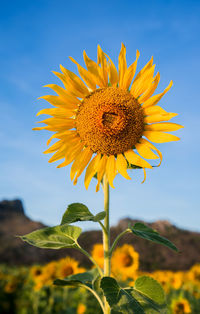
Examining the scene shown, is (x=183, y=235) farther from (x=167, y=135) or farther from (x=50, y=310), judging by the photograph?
(x=167, y=135)

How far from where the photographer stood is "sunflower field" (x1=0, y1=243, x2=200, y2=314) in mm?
5367

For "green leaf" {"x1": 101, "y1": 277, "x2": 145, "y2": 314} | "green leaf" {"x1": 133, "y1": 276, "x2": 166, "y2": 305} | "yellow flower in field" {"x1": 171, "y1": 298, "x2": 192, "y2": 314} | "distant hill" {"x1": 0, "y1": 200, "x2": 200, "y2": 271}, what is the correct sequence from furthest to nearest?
"distant hill" {"x1": 0, "y1": 200, "x2": 200, "y2": 271} < "yellow flower in field" {"x1": 171, "y1": 298, "x2": 192, "y2": 314} < "green leaf" {"x1": 133, "y1": 276, "x2": 166, "y2": 305} < "green leaf" {"x1": 101, "y1": 277, "x2": 145, "y2": 314}

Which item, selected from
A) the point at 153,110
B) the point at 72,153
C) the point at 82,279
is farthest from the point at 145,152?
the point at 82,279

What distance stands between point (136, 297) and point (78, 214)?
61 centimetres

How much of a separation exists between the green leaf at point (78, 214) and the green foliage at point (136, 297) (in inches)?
14.5

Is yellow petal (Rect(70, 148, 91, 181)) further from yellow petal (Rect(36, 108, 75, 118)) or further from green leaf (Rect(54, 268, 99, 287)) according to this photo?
green leaf (Rect(54, 268, 99, 287))

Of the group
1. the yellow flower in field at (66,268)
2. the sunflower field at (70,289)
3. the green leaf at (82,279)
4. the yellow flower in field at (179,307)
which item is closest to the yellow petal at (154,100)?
the green leaf at (82,279)

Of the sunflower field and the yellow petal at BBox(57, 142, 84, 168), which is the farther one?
the sunflower field

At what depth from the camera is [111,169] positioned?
2154mm

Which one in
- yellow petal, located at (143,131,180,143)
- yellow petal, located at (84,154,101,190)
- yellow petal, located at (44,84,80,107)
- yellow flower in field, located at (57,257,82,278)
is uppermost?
yellow petal, located at (44,84,80,107)

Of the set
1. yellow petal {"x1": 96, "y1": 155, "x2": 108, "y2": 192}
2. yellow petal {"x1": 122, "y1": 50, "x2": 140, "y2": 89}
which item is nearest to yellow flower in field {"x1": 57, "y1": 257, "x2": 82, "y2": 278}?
yellow petal {"x1": 96, "y1": 155, "x2": 108, "y2": 192}

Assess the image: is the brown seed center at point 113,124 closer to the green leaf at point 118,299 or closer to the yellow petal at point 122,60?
the yellow petal at point 122,60

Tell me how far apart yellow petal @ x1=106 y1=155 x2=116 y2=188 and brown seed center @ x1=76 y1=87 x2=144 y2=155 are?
5 centimetres

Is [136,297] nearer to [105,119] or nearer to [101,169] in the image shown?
[101,169]
